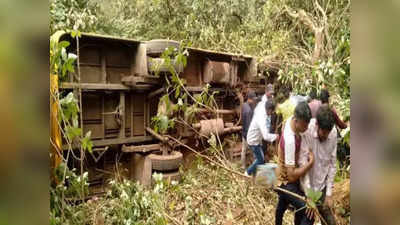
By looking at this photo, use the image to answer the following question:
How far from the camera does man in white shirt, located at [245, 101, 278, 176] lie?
3.35m

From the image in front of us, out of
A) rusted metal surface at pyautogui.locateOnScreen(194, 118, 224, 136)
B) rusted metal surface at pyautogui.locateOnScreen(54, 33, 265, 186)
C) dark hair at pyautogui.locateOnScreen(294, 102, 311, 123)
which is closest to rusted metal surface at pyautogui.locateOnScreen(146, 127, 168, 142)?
rusted metal surface at pyautogui.locateOnScreen(54, 33, 265, 186)

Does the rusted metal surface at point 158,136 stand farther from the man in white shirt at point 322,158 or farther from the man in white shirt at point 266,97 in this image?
the man in white shirt at point 322,158

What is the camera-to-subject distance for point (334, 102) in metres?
2.27

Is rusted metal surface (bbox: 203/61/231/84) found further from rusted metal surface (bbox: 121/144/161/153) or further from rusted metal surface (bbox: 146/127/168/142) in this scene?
rusted metal surface (bbox: 121/144/161/153)

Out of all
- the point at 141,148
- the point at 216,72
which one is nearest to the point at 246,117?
the point at 216,72

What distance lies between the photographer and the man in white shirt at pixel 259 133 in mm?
3352

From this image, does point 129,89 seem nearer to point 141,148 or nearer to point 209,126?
point 141,148

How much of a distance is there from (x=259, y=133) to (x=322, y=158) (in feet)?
4.96

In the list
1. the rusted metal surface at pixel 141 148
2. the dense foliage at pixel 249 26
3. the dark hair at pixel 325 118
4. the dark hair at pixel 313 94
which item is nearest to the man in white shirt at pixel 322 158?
the dark hair at pixel 325 118

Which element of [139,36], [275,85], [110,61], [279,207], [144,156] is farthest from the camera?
[139,36]

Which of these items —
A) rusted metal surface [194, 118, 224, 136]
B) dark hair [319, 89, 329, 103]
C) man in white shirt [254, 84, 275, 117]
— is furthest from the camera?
rusted metal surface [194, 118, 224, 136]
